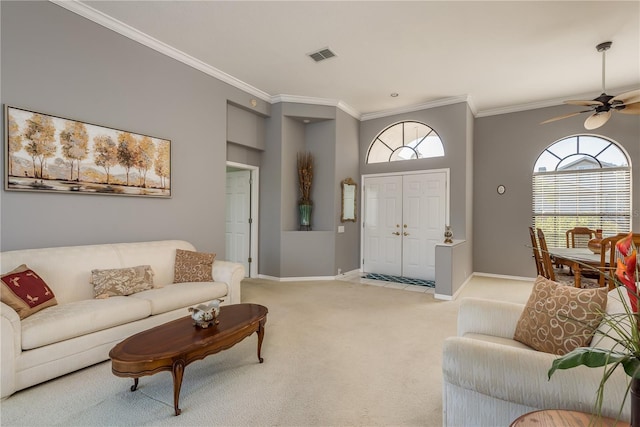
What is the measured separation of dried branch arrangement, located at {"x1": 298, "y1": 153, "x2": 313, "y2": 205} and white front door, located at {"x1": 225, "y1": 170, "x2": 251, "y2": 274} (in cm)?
99

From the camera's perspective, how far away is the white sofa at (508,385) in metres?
1.18

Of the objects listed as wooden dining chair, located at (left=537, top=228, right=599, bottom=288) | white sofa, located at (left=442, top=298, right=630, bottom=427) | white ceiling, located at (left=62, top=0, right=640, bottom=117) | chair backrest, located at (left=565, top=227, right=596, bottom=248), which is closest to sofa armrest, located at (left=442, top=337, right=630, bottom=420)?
white sofa, located at (left=442, top=298, right=630, bottom=427)

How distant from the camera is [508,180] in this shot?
5969 mm

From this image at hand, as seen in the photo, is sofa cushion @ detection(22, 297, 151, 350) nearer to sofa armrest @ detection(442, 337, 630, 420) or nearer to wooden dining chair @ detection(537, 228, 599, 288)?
sofa armrest @ detection(442, 337, 630, 420)

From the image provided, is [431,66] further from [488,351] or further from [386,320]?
[488,351]

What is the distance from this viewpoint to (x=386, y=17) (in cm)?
332

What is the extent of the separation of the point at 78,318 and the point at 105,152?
1857 mm

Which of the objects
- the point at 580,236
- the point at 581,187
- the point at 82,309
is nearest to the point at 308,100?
the point at 82,309

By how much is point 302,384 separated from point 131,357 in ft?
3.77

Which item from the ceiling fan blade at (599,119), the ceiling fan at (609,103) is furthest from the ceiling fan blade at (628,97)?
the ceiling fan blade at (599,119)

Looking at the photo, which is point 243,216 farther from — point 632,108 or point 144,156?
point 632,108

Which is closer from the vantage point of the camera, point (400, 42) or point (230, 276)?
point (230, 276)

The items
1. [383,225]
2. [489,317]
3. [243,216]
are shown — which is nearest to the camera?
[489,317]

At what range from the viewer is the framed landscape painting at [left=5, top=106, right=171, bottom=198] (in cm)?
279
